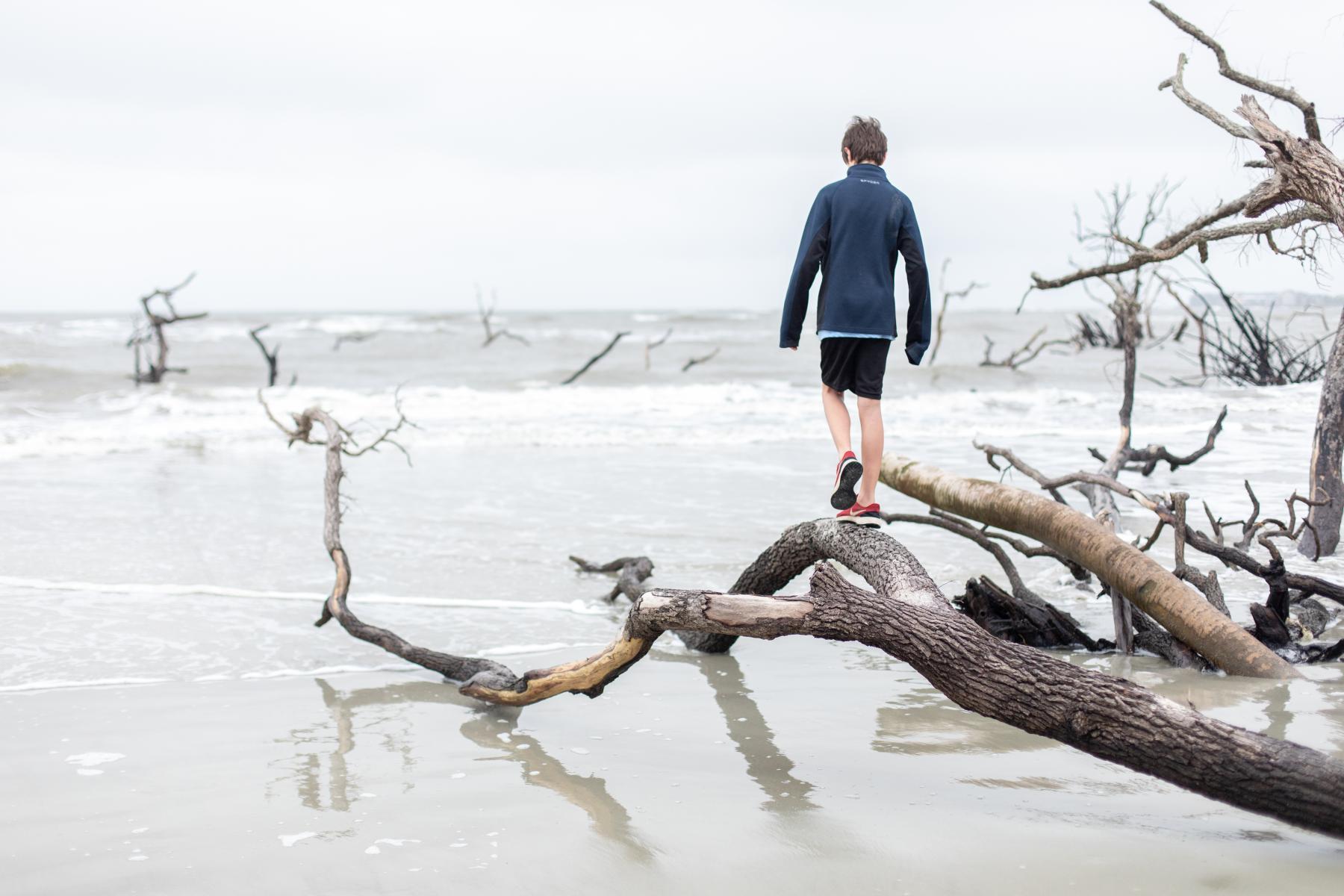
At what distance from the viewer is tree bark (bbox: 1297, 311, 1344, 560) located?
22.6 feet

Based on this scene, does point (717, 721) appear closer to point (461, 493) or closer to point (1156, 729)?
point (1156, 729)

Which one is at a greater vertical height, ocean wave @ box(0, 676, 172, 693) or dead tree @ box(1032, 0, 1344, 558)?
dead tree @ box(1032, 0, 1344, 558)

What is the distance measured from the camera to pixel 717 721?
177 inches

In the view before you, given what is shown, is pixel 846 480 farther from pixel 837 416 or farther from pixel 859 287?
pixel 859 287

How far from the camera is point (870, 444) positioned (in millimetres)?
5141

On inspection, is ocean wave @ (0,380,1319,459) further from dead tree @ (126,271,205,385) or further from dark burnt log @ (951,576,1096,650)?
dark burnt log @ (951,576,1096,650)

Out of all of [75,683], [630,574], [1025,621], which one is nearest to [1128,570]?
[1025,621]

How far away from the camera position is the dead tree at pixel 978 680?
287cm

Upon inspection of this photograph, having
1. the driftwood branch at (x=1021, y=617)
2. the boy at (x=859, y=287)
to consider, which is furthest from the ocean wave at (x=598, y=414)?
the boy at (x=859, y=287)

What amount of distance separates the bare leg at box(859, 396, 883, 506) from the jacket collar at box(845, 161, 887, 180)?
38.9 inches

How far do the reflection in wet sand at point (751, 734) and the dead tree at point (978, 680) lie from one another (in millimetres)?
510

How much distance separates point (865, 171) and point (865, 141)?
0.16m

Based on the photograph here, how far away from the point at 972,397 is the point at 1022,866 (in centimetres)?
2069

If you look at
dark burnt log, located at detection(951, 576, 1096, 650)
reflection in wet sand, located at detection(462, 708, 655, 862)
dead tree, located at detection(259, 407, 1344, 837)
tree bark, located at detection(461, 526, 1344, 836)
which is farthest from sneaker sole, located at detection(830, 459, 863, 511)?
reflection in wet sand, located at detection(462, 708, 655, 862)
